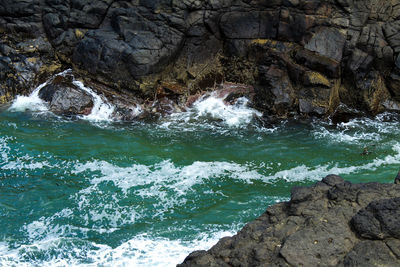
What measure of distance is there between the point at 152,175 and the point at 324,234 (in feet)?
19.4

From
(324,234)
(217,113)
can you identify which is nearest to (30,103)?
(217,113)

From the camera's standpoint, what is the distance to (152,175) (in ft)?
37.1

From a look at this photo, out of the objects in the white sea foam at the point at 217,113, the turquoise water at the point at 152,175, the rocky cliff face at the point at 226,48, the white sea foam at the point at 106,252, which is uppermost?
the rocky cliff face at the point at 226,48

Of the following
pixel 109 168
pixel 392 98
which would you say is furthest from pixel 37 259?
pixel 392 98

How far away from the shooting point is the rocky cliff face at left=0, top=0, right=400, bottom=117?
1619 centimetres

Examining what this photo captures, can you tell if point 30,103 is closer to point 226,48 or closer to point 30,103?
point 30,103

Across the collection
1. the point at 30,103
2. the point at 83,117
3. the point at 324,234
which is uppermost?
the point at 324,234

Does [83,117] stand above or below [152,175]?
above

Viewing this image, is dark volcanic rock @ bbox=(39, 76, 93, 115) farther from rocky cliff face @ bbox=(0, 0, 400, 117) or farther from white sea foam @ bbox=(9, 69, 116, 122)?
rocky cliff face @ bbox=(0, 0, 400, 117)

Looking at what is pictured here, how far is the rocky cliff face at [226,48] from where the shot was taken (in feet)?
53.1

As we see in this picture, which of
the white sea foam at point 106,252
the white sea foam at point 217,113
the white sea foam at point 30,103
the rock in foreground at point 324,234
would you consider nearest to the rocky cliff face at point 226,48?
the white sea foam at point 30,103

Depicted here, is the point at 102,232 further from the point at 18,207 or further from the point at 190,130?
the point at 190,130

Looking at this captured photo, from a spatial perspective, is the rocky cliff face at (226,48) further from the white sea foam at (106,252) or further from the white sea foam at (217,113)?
the white sea foam at (106,252)

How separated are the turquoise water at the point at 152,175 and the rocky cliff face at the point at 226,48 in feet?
4.69
